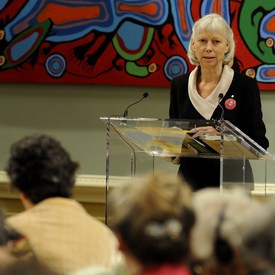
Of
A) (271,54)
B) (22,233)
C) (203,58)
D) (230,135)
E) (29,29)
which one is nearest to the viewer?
(22,233)

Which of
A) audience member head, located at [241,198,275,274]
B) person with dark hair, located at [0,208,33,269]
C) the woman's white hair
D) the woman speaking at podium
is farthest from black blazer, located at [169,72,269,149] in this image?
audience member head, located at [241,198,275,274]

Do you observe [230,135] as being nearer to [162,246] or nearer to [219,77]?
[219,77]

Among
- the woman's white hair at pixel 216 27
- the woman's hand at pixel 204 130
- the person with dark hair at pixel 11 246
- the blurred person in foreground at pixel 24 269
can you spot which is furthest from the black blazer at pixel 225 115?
the blurred person in foreground at pixel 24 269

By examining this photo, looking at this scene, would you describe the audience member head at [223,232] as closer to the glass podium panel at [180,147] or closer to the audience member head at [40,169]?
the audience member head at [40,169]

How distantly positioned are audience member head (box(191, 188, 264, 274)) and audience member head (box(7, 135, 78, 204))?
1.93ft

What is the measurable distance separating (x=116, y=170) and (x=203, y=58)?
0.83 metres

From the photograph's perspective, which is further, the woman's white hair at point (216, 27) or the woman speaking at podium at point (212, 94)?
the woman's white hair at point (216, 27)

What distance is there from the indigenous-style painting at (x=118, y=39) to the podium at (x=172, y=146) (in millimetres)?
1256

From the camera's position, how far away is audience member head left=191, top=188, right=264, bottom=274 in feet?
3.81

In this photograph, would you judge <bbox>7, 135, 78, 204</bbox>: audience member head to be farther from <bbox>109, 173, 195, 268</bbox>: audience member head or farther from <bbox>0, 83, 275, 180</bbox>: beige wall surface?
<bbox>0, 83, 275, 180</bbox>: beige wall surface

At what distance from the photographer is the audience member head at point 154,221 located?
1.14m

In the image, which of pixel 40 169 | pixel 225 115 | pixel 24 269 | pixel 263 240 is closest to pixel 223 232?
pixel 263 240

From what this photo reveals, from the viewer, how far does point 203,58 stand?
120 inches

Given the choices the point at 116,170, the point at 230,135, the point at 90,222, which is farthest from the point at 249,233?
the point at 116,170
